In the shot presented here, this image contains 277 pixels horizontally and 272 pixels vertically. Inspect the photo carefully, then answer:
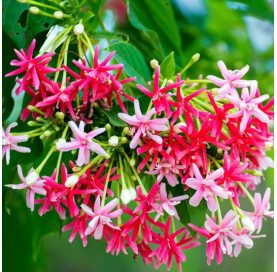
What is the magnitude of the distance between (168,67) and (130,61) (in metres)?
0.07

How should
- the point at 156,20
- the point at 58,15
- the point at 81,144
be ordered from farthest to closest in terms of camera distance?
Result: the point at 156,20 → the point at 58,15 → the point at 81,144

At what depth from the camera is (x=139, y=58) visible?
2.34 feet

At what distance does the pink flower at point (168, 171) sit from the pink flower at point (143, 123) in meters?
0.04

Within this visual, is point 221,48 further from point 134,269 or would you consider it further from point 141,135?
point 134,269

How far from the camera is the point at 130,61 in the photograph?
2.29 feet

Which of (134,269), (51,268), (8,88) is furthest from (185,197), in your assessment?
(51,268)

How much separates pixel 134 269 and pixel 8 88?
2.45 meters

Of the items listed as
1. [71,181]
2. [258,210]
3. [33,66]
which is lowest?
[258,210]

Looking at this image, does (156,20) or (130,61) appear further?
(156,20)

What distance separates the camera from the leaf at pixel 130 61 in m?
0.68

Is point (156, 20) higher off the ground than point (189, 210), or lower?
higher

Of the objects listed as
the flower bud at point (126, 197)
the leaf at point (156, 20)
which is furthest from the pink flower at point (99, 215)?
the leaf at point (156, 20)

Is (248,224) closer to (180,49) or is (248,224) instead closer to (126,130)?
(126,130)

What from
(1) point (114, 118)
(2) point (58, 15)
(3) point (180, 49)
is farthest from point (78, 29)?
(3) point (180, 49)
